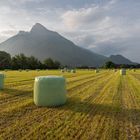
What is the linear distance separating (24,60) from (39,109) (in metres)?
126

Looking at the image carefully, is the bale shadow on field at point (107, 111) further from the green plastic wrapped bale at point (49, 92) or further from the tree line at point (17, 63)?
the tree line at point (17, 63)

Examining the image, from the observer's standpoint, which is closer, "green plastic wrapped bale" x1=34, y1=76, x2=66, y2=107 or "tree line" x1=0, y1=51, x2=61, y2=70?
"green plastic wrapped bale" x1=34, y1=76, x2=66, y2=107

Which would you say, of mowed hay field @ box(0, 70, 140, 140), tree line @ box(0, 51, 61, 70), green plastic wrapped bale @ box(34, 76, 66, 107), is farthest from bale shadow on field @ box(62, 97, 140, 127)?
tree line @ box(0, 51, 61, 70)

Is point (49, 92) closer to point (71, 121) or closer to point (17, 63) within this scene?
point (71, 121)

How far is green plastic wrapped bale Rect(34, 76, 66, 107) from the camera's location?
429 inches

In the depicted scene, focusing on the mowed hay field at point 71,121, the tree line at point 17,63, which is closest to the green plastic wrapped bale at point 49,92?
the mowed hay field at point 71,121

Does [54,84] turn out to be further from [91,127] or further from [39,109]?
[91,127]

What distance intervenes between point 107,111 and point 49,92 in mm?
2494

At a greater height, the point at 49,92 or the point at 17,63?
the point at 17,63

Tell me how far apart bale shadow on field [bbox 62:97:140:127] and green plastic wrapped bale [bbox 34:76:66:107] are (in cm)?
49

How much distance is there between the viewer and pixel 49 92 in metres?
10.9

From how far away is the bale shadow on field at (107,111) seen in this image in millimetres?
8973

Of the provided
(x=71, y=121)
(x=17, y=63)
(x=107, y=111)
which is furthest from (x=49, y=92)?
(x=17, y=63)

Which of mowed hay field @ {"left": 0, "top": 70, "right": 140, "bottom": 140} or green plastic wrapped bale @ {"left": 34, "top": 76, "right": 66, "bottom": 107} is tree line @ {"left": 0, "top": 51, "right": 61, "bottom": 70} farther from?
mowed hay field @ {"left": 0, "top": 70, "right": 140, "bottom": 140}
